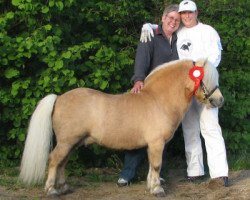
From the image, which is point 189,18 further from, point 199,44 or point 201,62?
point 201,62

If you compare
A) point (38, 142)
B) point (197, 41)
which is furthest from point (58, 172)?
point (197, 41)

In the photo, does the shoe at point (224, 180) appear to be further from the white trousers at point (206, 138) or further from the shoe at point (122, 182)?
the shoe at point (122, 182)

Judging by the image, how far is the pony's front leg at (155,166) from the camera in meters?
6.06

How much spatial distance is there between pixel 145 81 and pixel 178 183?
1.57 metres

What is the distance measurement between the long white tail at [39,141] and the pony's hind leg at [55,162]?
89 mm

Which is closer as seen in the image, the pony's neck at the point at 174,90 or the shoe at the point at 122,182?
the pony's neck at the point at 174,90

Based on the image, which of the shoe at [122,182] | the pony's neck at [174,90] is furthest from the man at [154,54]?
the pony's neck at [174,90]

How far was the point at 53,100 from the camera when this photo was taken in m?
6.08

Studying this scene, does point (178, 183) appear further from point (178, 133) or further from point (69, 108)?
point (69, 108)

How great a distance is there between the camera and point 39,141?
19.6 feet

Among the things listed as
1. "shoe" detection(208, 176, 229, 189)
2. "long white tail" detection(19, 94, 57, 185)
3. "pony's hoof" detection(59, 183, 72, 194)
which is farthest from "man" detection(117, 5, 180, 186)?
"long white tail" detection(19, 94, 57, 185)

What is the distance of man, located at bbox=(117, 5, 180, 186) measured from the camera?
6.65m

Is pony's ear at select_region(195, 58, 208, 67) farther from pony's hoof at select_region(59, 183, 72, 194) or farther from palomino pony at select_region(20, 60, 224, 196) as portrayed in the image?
pony's hoof at select_region(59, 183, 72, 194)

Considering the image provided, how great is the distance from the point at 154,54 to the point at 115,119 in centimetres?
121
